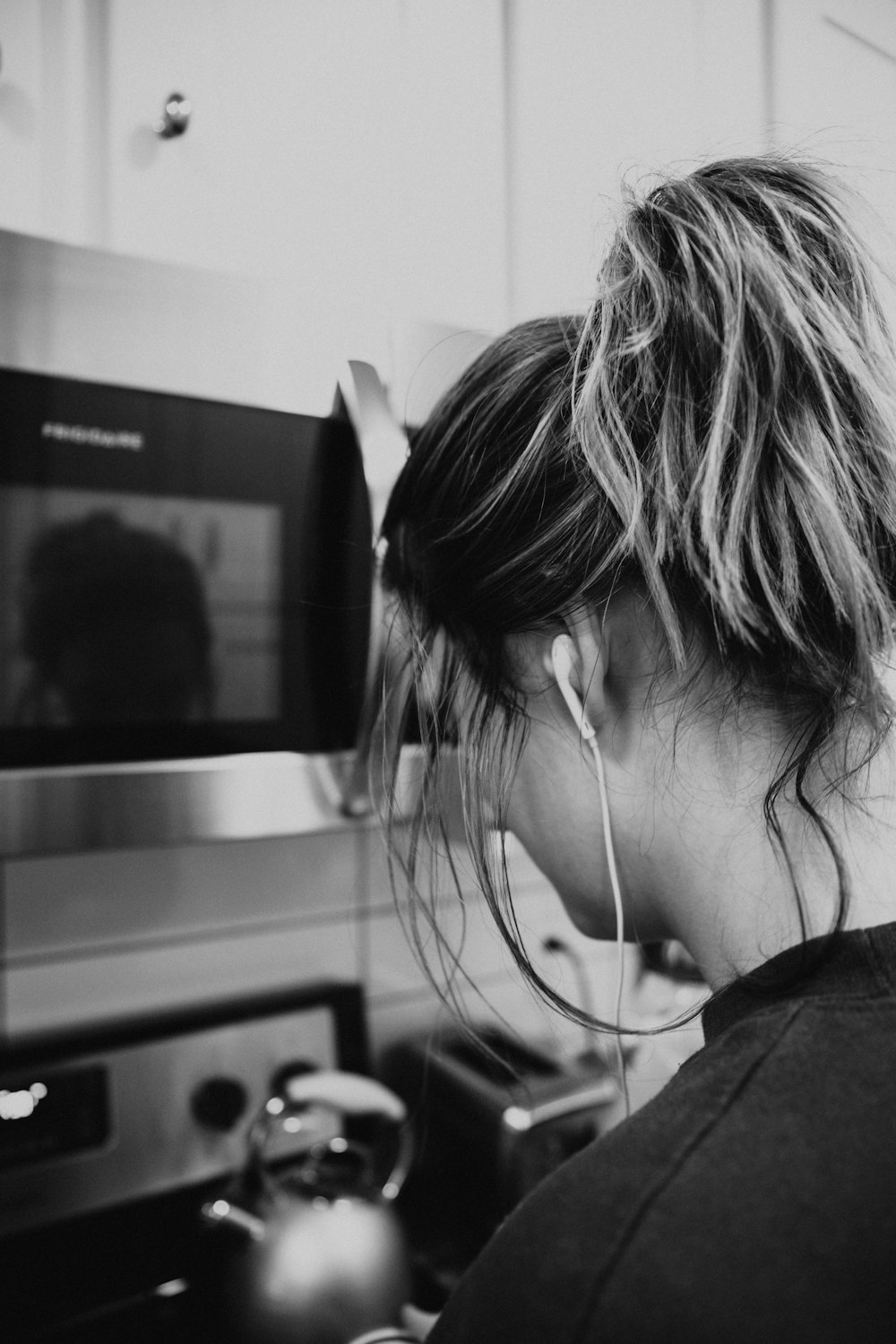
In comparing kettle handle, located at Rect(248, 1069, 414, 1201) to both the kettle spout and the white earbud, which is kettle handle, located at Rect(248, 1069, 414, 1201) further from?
the white earbud

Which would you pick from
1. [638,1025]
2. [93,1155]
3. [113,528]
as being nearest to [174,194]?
[113,528]

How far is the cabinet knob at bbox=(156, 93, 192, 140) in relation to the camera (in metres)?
0.72

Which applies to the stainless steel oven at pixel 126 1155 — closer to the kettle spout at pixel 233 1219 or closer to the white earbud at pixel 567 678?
the kettle spout at pixel 233 1219

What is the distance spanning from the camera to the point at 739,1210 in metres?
0.37

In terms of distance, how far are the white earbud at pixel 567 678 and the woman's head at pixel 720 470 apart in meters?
0.01

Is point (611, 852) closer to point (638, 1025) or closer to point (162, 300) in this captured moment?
point (162, 300)

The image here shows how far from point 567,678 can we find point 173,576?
1.06ft

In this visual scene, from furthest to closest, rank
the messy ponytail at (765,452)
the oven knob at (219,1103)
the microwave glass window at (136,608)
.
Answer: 1. the oven knob at (219,1103)
2. the microwave glass window at (136,608)
3. the messy ponytail at (765,452)

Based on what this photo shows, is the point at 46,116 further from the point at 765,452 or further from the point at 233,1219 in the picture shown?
the point at 233,1219

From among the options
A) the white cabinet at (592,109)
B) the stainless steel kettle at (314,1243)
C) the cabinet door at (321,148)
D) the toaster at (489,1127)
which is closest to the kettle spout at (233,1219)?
the stainless steel kettle at (314,1243)

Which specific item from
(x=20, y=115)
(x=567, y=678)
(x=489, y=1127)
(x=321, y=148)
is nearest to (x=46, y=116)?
(x=20, y=115)

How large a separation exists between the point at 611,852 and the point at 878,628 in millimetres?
190

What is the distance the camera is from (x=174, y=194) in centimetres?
76

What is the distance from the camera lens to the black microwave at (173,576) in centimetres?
64
